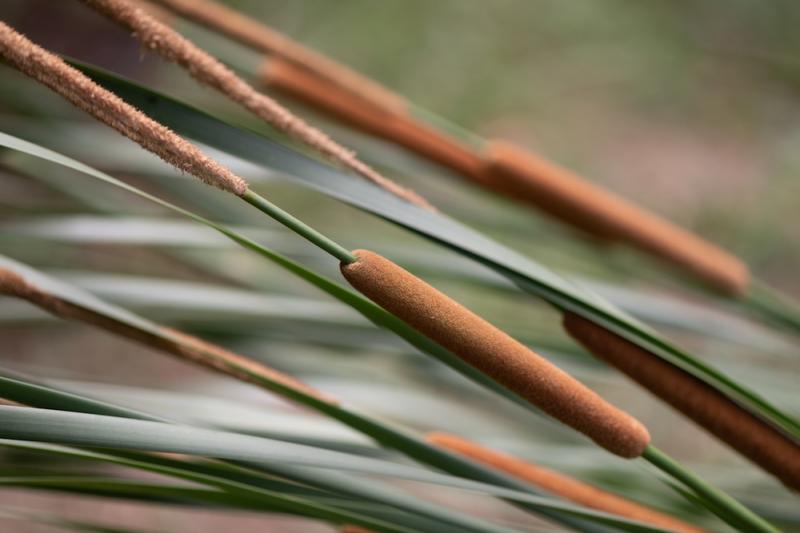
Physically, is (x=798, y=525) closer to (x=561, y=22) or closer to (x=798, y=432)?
(x=798, y=432)

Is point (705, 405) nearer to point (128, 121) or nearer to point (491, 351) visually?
point (491, 351)

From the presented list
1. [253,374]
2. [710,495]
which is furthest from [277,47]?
[710,495]

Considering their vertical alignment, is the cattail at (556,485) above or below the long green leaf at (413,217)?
below

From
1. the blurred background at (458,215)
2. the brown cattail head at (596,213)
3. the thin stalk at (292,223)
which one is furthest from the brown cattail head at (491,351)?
the brown cattail head at (596,213)

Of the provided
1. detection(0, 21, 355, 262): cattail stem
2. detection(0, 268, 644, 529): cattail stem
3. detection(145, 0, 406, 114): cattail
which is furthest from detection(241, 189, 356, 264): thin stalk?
detection(145, 0, 406, 114): cattail

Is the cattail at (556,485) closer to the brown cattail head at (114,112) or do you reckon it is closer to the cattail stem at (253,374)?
the cattail stem at (253,374)

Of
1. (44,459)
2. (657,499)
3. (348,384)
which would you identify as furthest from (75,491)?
(657,499)

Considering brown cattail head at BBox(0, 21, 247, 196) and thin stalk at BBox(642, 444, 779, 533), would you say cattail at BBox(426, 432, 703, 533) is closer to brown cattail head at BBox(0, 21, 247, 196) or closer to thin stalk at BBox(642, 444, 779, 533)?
thin stalk at BBox(642, 444, 779, 533)
